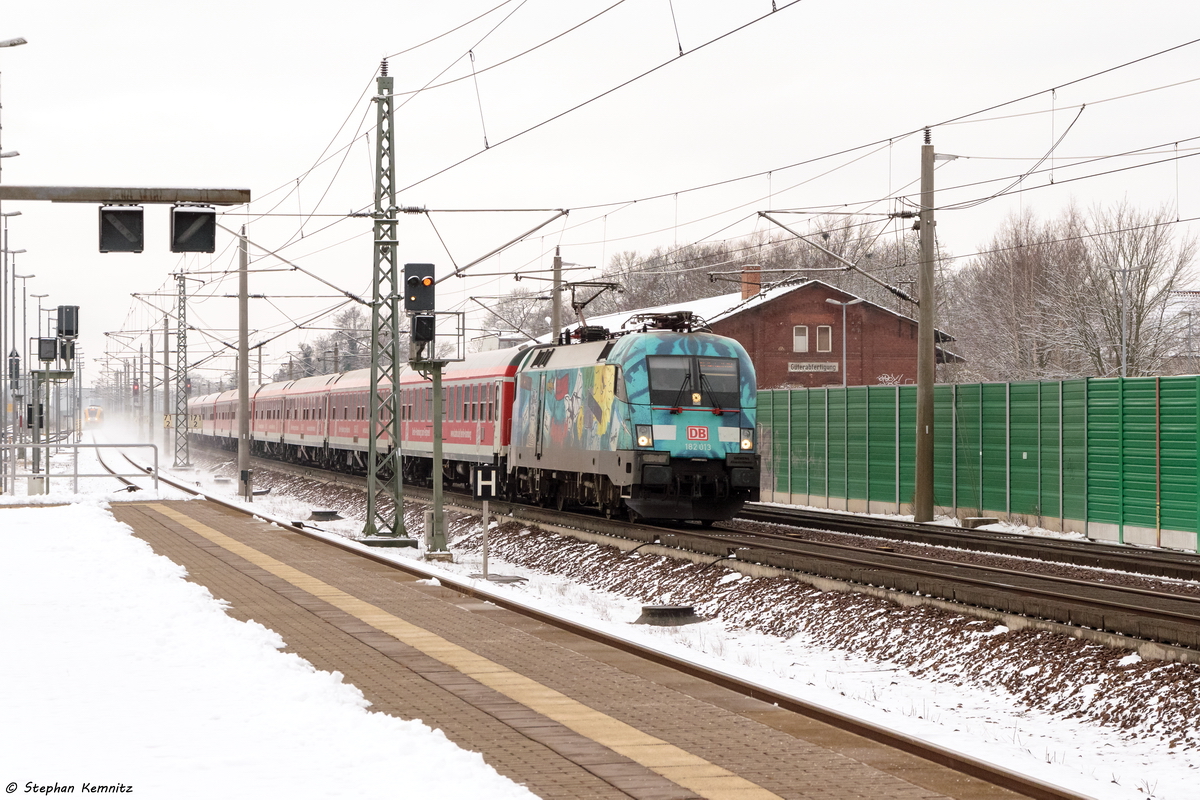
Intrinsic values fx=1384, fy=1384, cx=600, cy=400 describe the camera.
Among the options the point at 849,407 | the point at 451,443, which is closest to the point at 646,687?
the point at 849,407

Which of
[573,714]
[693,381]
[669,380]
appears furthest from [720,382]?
[573,714]

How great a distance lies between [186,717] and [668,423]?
48.6ft

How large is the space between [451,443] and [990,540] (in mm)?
16721

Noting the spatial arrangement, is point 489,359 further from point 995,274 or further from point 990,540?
point 995,274

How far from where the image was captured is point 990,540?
22375mm

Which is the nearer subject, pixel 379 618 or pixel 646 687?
pixel 646 687

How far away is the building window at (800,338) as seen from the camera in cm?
6031

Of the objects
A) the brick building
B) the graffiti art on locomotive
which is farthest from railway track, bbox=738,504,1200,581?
the brick building

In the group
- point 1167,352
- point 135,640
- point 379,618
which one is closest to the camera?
point 135,640

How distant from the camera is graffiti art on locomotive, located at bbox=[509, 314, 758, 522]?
74.5ft

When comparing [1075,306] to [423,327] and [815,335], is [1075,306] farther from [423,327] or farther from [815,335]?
[423,327]

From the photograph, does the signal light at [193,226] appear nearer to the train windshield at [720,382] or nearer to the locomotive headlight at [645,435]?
the locomotive headlight at [645,435]

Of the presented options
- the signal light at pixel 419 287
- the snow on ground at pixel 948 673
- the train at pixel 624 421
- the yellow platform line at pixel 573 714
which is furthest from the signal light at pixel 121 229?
the yellow platform line at pixel 573 714

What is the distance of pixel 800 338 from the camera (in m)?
60.4
